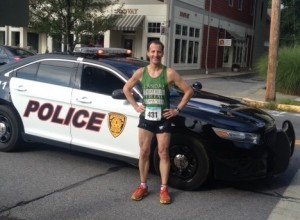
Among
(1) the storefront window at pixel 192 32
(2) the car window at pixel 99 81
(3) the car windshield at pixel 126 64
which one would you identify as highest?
(1) the storefront window at pixel 192 32

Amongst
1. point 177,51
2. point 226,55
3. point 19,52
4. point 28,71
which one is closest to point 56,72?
point 28,71

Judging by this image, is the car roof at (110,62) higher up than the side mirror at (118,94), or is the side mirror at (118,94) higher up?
the car roof at (110,62)

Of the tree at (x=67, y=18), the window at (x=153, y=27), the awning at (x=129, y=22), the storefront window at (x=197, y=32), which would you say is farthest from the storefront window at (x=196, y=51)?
the tree at (x=67, y=18)

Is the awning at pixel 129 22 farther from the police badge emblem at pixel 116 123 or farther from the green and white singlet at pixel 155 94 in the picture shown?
the green and white singlet at pixel 155 94

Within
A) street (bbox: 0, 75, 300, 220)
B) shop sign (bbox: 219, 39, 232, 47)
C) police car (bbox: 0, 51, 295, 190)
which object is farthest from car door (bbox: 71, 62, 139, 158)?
shop sign (bbox: 219, 39, 232, 47)

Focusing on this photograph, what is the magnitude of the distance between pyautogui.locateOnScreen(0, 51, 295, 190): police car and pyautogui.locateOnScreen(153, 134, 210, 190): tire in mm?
11

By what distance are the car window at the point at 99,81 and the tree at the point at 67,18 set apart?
1533 cm

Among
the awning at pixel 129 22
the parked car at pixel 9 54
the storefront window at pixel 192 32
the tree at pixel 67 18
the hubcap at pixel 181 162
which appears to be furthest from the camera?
the storefront window at pixel 192 32

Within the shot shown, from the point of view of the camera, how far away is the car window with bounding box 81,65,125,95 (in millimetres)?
5852

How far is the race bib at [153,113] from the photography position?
474 cm

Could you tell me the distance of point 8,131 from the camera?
262 inches

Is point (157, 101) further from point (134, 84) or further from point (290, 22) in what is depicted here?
point (290, 22)

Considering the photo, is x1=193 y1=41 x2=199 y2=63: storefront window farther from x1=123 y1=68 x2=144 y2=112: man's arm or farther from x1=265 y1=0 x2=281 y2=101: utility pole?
x1=123 y1=68 x2=144 y2=112: man's arm

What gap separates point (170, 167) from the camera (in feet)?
17.8
